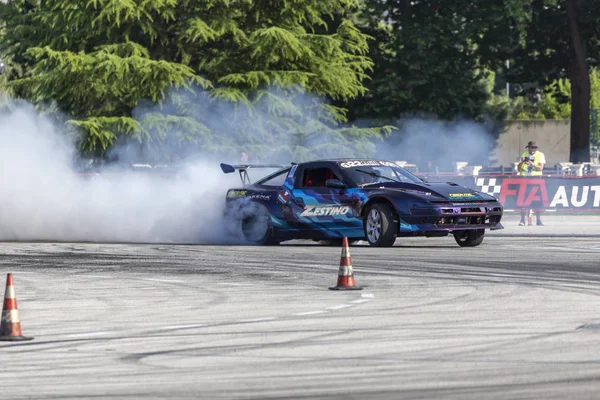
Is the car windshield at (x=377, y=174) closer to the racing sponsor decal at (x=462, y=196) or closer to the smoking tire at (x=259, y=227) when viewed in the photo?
the racing sponsor decal at (x=462, y=196)

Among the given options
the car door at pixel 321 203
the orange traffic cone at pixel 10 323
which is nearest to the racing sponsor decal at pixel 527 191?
the car door at pixel 321 203

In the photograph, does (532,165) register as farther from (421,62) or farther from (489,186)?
(421,62)

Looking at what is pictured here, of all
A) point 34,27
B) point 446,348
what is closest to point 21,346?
point 446,348

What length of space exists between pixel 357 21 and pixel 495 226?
35.6m

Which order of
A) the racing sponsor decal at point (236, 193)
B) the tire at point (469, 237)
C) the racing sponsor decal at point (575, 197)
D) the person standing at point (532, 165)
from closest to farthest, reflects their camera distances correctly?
1. the tire at point (469, 237)
2. the racing sponsor decal at point (236, 193)
3. the racing sponsor decal at point (575, 197)
4. the person standing at point (532, 165)

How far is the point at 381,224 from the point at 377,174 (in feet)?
3.77

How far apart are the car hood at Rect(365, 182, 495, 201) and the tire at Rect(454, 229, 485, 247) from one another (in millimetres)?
609

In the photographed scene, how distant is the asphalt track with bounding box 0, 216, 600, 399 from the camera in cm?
778

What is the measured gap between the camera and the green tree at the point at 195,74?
1470 inches

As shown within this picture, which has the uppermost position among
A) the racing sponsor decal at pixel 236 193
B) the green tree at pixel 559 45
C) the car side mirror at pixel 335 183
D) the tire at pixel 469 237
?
the green tree at pixel 559 45

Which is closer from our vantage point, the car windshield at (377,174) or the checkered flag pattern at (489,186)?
the car windshield at (377,174)

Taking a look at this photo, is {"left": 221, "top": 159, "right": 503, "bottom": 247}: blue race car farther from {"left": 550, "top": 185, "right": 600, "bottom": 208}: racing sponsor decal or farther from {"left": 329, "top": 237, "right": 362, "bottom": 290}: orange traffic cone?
{"left": 550, "top": 185, "right": 600, "bottom": 208}: racing sponsor decal

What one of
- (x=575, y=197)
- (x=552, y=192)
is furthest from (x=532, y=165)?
(x=575, y=197)

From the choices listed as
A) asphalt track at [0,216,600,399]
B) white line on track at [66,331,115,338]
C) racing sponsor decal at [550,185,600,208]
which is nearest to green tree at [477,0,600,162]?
racing sponsor decal at [550,185,600,208]
